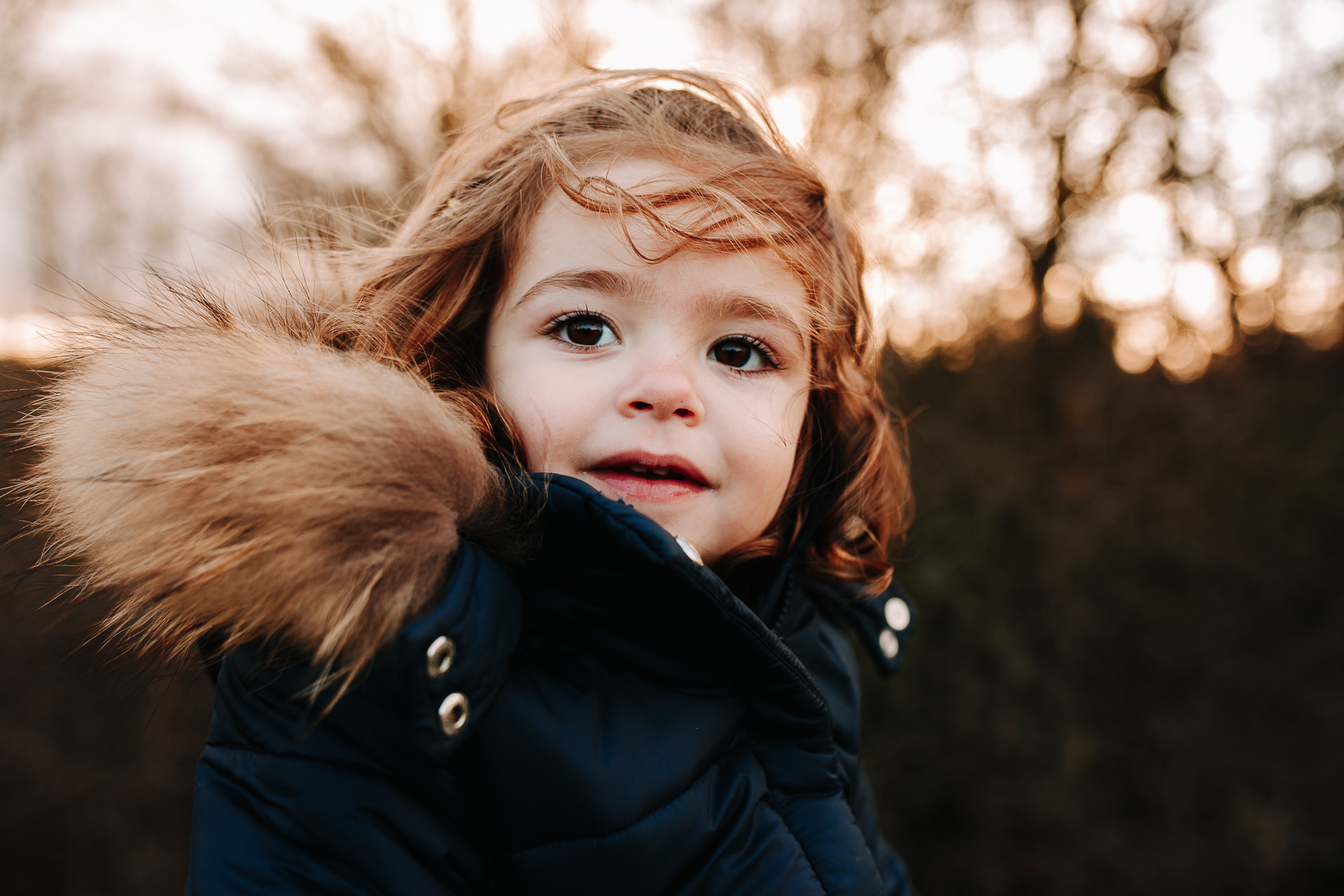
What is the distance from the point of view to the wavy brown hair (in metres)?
1.14

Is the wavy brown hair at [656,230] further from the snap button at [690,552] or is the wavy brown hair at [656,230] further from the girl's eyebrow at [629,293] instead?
the snap button at [690,552]

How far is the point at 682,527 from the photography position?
3.60ft

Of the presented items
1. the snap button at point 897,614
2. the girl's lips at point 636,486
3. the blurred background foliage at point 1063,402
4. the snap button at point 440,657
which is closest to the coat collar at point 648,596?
the girl's lips at point 636,486

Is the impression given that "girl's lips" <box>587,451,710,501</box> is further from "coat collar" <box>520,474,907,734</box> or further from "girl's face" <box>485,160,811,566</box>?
"coat collar" <box>520,474,907,734</box>

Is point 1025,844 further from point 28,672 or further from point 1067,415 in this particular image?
point 28,672

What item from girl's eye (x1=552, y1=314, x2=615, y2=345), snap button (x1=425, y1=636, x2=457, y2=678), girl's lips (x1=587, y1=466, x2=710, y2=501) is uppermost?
girl's eye (x1=552, y1=314, x2=615, y2=345)

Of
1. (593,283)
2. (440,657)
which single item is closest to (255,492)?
(440,657)

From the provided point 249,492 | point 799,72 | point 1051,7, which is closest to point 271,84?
point 799,72

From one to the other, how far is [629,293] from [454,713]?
0.62 meters

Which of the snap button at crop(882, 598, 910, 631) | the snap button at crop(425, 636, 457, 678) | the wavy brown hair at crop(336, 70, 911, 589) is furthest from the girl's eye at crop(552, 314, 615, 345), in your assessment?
the snap button at crop(882, 598, 910, 631)

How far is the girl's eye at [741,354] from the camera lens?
1.16m

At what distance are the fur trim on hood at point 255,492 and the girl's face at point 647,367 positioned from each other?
0.72 ft

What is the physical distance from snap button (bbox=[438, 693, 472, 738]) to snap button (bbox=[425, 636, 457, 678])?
1.2 inches

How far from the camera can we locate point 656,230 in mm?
1080
